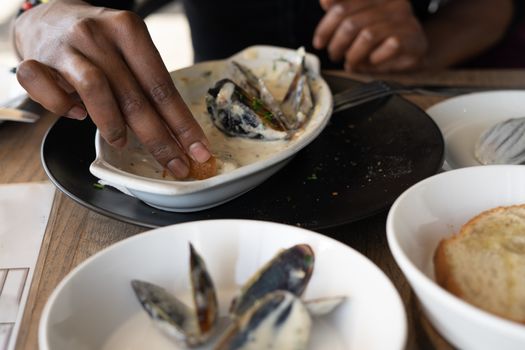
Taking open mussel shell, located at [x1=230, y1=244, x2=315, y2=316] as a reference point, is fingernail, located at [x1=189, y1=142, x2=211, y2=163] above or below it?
below

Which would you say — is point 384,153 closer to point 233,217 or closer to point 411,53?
point 233,217

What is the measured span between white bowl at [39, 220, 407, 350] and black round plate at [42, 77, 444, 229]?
124 mm

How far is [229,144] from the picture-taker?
895 millimetres

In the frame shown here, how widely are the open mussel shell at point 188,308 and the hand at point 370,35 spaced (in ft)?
2.84

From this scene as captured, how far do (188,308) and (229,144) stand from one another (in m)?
0.38

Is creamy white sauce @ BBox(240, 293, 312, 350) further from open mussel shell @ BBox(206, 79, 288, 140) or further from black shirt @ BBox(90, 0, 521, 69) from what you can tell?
black shirt @ BBox(90, 0, 521, 69)

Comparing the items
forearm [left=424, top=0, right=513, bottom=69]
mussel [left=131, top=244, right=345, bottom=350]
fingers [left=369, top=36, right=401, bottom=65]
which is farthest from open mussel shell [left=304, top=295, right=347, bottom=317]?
forearm [left=424, top=0, right=513, bottom=69]

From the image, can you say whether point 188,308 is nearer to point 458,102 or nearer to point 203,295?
point 203,295

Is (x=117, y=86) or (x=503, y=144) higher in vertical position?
(x=117, y=86)

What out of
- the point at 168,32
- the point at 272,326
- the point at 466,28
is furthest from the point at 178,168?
the point at 168,32

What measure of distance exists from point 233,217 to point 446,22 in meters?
1.08

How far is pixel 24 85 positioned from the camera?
2.57 feet

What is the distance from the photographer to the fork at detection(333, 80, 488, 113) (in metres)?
1.07

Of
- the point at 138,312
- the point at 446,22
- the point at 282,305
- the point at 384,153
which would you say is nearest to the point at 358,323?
the point at 282,305
